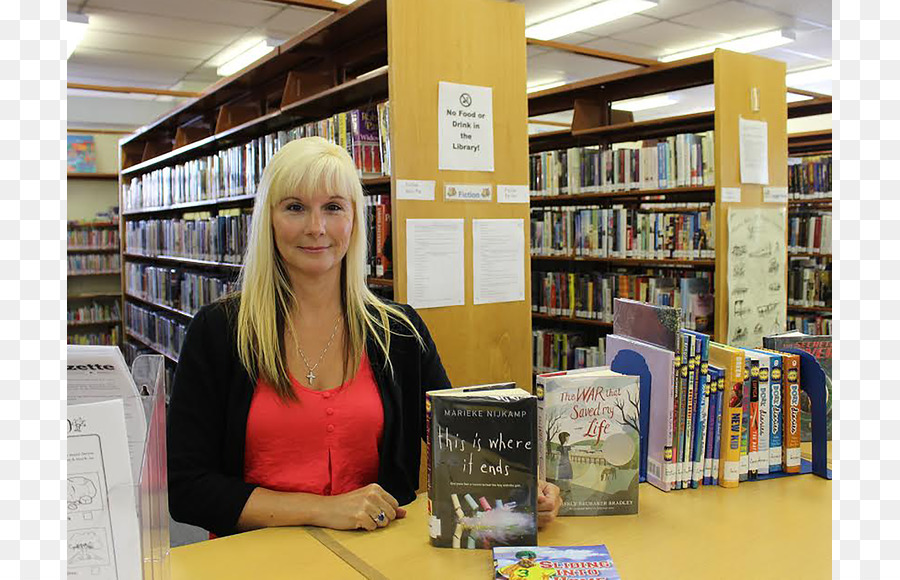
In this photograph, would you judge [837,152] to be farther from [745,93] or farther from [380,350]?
[745,93]

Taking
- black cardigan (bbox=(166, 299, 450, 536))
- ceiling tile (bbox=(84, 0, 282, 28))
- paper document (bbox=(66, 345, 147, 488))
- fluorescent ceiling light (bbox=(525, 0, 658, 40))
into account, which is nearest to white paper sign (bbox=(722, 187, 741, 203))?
black cardigan (bbox=(166, 299, 450, 536))

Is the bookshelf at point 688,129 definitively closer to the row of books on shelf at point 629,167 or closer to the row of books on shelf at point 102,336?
the row of books on shelf at point 629,167

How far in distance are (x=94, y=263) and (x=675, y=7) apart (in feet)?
23.5

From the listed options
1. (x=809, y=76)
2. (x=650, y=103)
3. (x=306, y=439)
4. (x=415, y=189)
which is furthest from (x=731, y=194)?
(x=650, y=103)

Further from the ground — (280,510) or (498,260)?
(498,260)

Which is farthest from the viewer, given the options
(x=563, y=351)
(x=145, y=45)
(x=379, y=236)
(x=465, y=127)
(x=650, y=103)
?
(x=650, y=103)

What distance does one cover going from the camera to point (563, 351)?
5.02 meters

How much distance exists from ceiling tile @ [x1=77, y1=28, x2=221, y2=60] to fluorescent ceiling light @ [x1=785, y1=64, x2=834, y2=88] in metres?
7.08

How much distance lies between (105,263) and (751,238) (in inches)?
308

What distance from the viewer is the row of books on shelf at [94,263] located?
8.75 metres

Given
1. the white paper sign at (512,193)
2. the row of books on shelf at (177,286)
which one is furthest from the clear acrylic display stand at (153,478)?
the row of books on shelf at (177,286)

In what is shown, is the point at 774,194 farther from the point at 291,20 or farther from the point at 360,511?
the point at 291,20

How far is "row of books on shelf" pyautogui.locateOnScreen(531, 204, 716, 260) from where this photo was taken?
4.16 meters

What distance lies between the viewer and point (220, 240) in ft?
16.5
